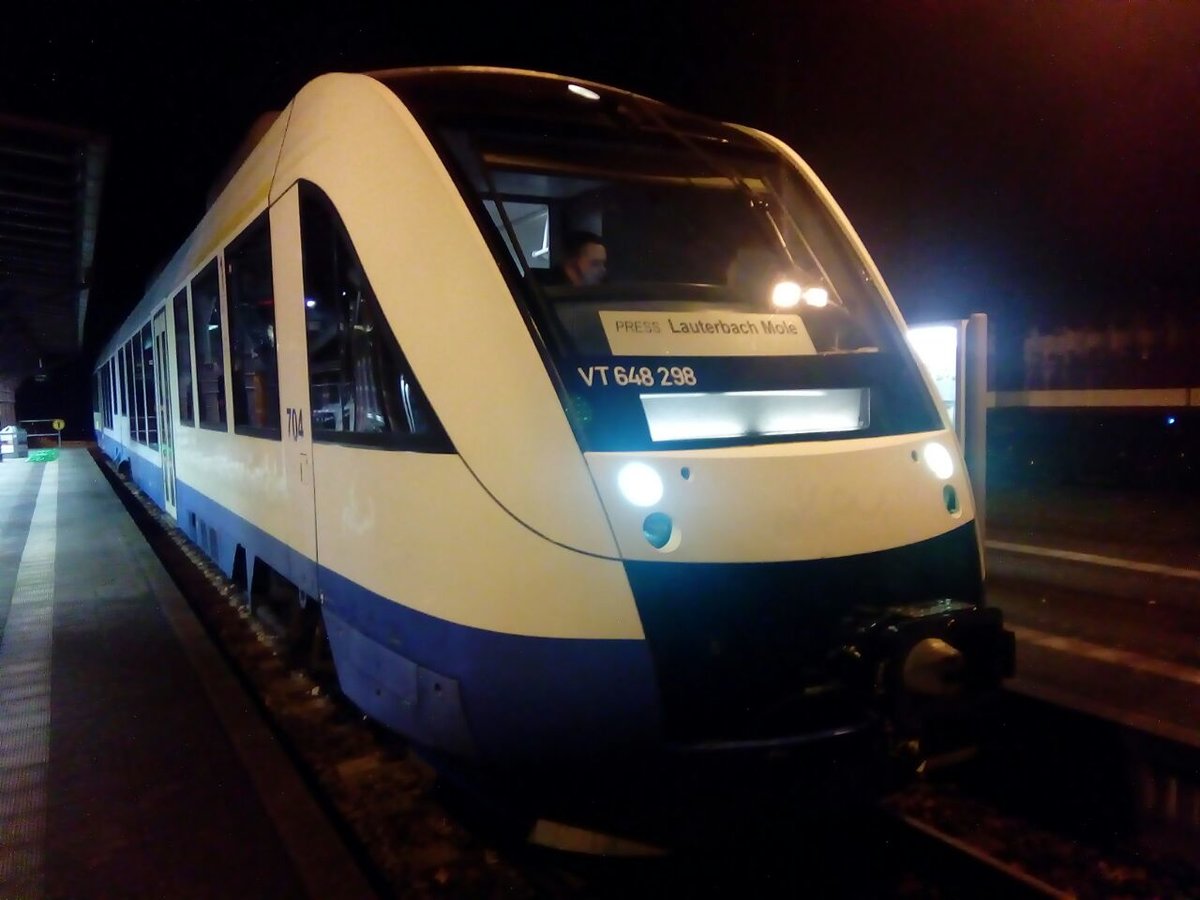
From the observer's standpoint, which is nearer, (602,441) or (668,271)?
(602,441)

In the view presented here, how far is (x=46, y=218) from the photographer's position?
41.6ft

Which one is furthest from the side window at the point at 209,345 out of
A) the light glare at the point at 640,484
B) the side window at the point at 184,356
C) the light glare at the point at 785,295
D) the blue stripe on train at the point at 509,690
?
the light glare at the point at 640,484

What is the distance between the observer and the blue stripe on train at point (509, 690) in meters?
2.80

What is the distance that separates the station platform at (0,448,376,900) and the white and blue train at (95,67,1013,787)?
2.01 ft

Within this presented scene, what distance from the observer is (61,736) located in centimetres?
448

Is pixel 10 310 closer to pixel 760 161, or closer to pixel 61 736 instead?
pixel 61 736

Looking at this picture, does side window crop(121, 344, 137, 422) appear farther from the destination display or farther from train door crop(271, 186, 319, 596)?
the destination display

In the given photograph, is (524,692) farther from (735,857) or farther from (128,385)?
(128,385)

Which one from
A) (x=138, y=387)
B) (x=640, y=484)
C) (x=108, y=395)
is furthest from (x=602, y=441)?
(x=108, y=395)

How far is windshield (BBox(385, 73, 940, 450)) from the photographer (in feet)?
10.3

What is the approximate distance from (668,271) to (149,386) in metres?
8.47

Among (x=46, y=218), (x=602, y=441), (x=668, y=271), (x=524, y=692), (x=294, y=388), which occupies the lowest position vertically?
(x=524, y=692)

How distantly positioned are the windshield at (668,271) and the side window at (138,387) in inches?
345

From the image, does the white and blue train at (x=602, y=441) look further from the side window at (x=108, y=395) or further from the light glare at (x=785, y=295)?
the side window at (x=108, y=395)
